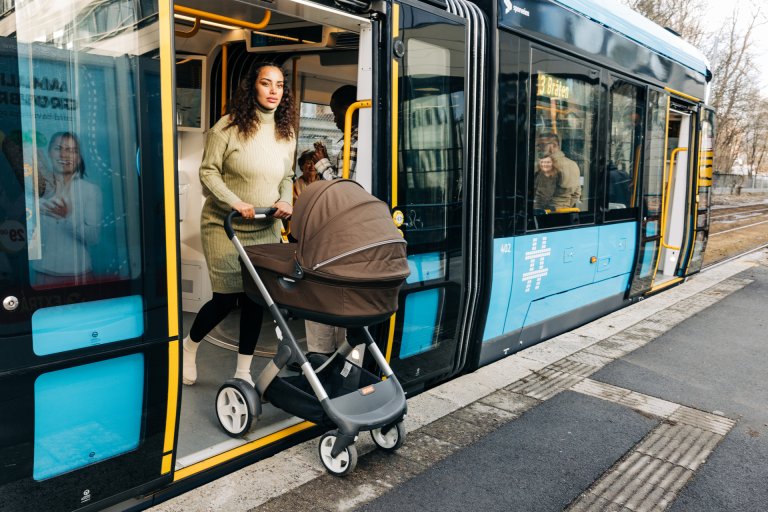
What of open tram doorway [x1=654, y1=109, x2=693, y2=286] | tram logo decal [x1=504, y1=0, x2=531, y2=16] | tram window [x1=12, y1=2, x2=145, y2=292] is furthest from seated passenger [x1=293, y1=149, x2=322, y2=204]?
open tram doorway [x1=654, y1=109, x2=693, y2=286]

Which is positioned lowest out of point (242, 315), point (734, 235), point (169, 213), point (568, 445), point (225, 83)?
point (568, 445)

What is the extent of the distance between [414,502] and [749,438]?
231cm

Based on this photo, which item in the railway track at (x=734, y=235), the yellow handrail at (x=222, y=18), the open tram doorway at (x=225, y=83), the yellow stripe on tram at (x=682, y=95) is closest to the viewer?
the yellow handrail at (x=222, y=18)

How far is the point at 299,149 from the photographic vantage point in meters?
6.46

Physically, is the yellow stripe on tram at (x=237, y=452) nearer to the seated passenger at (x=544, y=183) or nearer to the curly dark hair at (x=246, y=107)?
the curly dark hair at (x=246, y=107)

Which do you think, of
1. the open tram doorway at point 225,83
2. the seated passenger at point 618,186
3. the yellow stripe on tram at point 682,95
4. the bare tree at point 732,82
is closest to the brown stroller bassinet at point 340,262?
the open tram doorway at point 225,83

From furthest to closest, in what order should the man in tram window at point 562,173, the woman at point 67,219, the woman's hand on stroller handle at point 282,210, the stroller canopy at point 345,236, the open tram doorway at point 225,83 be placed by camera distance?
the man in tram window at point 562,173, the open tram doorway at point 225,83, the woman's hand on stroller handle at point 282,210, the stroller canopy at point 345,236, the woman at point 67,219

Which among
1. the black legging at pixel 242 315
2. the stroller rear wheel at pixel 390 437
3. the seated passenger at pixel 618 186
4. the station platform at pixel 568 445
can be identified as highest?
the seated passenger at pixel 618 186

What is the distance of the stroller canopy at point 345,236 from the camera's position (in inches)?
119

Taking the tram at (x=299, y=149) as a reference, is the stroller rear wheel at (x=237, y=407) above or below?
below

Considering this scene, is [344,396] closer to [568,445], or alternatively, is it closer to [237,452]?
[237,452]

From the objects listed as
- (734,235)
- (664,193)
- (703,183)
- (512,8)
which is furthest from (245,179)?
(734,235)

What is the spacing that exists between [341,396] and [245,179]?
1308 millimetres

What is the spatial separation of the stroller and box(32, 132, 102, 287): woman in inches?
36.4
